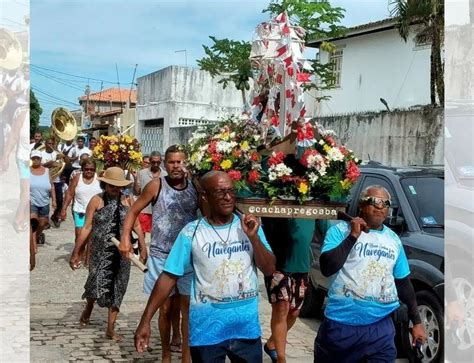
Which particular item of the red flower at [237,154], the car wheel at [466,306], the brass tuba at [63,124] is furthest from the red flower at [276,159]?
the brass tuba at [63,124]

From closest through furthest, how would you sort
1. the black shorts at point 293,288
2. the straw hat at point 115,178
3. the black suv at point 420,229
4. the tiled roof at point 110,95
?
1. the black shorts at point 293,288
2. the black suv at point 420,229
3. the straw hat at point 115,178
4. the tiled roof at point 110,95

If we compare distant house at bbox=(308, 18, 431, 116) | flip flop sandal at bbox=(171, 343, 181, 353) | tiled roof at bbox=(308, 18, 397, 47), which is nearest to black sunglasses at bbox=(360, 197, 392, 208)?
flip flop sandal at bbox=(171, 343, 181, 353)

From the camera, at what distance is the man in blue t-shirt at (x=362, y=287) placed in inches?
155

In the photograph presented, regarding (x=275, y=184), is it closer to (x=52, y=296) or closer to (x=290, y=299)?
(x=290, y=299)

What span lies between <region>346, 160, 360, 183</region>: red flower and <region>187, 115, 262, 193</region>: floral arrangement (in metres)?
0.69

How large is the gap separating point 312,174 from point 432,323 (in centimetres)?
205

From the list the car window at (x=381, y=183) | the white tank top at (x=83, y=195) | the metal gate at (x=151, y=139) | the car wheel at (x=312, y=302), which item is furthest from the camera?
the metal gate at (x=151, y=139)

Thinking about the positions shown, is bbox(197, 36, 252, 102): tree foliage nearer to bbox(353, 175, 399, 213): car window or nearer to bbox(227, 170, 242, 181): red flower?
bbox(353, 175, 399, 213): car window

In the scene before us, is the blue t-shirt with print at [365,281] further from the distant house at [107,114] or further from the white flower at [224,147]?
the distant house at [107,114]

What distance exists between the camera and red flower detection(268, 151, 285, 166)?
476cm

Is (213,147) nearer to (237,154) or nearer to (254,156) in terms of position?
(237,154)

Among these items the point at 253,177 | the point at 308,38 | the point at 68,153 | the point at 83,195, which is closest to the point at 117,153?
the point at 83,195

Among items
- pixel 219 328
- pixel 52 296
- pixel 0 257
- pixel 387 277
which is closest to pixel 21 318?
pixel 0 257

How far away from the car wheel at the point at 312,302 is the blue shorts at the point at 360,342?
365cm
